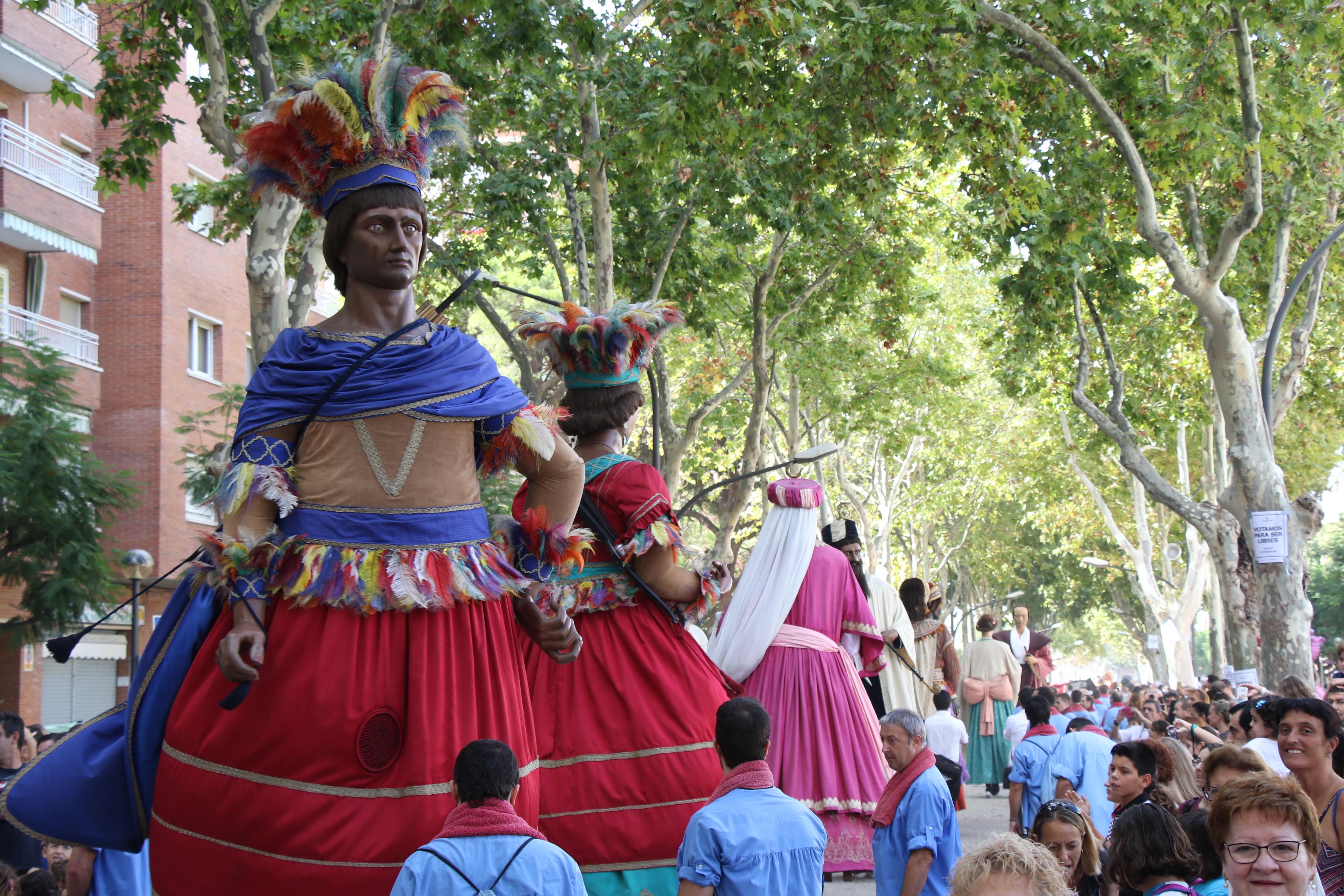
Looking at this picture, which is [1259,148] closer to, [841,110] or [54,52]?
[841,110]

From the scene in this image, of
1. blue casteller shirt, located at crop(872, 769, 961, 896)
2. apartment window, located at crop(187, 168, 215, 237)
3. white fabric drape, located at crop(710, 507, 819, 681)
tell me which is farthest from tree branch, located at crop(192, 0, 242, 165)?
apartment window, located at crop(187, 168, 215, 237)

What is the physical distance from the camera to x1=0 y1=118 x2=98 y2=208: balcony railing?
21969mm

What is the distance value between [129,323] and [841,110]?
1632 centimetres

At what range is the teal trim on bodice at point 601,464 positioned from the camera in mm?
5148

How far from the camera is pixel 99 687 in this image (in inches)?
989

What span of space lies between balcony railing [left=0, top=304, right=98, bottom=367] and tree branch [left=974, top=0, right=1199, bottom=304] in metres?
14.8

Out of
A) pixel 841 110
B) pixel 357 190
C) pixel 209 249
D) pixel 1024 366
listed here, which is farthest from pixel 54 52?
pixel 357 190

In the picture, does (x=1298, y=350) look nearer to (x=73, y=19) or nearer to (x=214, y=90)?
(x=214, y=90)

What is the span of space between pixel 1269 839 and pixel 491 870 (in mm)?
2258

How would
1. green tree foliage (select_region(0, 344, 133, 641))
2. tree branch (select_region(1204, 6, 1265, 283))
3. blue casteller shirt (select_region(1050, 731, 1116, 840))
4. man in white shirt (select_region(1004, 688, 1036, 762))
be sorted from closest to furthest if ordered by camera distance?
blue casteller shirt (select_region(1050, 731, 1116, 840)) < tree branch (select_region(1204, 6, 1265, 283)) < man in white shirt (select_region(1004, 688, 1036, 762)) < green tree foliage (select_region(0, 344, 133, 641))

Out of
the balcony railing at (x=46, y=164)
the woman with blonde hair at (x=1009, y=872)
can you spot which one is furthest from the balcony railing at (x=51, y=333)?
the woman with blonde hair at (x=1009, y=872)

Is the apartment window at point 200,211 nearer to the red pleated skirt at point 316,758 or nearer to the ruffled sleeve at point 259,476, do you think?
the ruffled sleeve at point 259,476

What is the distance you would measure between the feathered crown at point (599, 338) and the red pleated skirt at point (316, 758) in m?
2.02

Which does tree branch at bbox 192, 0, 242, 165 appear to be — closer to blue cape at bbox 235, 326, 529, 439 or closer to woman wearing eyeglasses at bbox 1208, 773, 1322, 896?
blue cape at bbox 235, 326, 529, 439
